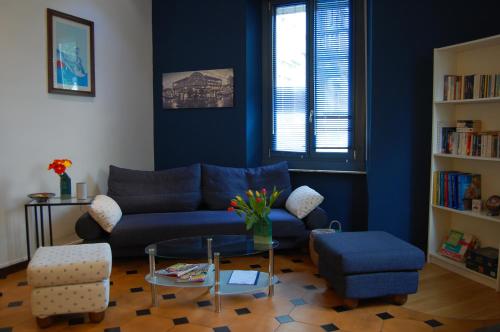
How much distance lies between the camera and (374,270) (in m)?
3.23

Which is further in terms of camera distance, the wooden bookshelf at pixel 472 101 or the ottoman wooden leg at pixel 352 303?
the wooden bookshelf at pixel 472 101

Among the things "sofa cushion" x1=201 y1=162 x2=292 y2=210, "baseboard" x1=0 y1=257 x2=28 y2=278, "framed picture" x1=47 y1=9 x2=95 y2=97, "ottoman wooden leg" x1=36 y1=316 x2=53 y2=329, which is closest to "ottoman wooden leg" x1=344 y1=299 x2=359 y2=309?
"sofa cushion" x1=201 y1=162 x2=292 y2=210

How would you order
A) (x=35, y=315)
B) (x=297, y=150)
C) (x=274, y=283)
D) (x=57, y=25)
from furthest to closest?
(x=297, y=150)
(x=57, y=25)
(x=274, y=283)
(x=35, y=315)

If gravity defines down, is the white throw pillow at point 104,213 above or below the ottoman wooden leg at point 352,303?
above

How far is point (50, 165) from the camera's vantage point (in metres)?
4.24

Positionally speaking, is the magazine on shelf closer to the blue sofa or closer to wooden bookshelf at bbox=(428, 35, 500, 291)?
the blue sofa

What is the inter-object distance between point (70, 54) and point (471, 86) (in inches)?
143

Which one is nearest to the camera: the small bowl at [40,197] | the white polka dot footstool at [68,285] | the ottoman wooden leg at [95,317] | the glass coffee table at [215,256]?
the white polka dot footstool at [68,285]

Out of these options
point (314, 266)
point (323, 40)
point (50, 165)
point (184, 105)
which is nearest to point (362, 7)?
point (323, 40)

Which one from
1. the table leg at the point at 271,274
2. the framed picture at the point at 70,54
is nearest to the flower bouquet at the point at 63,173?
the framed picture at the point at 70,54

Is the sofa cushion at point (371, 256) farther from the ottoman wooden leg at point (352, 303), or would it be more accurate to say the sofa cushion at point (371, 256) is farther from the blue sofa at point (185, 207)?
the blue sofa at point (185, 207)

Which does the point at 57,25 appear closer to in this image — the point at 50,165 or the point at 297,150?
the point at 50,165

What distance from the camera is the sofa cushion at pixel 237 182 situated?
4.79 m

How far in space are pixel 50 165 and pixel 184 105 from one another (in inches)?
67.7
